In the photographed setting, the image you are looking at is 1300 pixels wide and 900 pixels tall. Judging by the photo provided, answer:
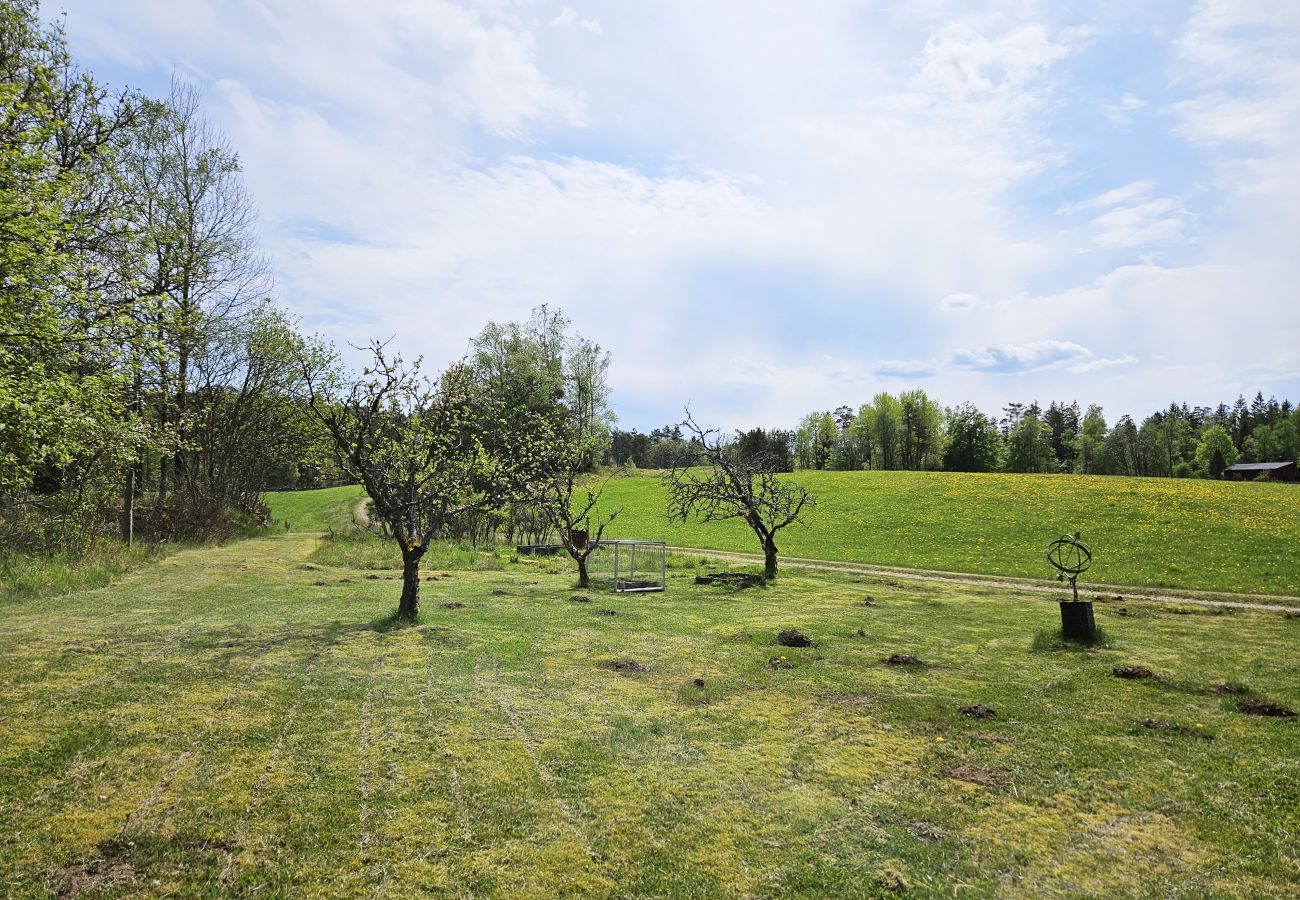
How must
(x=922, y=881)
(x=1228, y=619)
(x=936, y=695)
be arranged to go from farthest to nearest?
1. (x=1228, y=619)
2. (x=936, y=695)
3. (x=922, y=881)

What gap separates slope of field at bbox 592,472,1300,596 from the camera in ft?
79.7

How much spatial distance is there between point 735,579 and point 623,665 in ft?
38.6

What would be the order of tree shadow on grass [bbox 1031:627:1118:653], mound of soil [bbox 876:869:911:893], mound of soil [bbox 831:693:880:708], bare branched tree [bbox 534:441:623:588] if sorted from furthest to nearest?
bare branched tree [bbox 534:441:623:588] → tree shadow on grass [bbox 1031:627:1118:653] → mound of soil [bbox 831:693:880:708] → mound of soil [bbox 876:869:911:893]

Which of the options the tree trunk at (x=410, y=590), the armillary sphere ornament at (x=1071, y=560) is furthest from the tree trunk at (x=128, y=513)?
the armillary sphere ornament at (x=1071, y=560)

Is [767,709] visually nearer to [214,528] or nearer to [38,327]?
→ [38,327]

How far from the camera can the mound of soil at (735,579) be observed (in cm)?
2067

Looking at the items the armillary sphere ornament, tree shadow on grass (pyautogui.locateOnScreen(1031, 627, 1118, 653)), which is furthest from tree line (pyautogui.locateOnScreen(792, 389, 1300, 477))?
tree shadow on grass (pyautogui.locateOnScreen(1031, 627, 1118, 653))

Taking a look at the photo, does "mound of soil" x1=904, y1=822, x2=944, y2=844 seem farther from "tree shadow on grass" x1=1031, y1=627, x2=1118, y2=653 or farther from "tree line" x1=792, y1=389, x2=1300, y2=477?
"tree line" x1=792, y1=389, x2=1300, y2=477

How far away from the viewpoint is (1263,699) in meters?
8.36

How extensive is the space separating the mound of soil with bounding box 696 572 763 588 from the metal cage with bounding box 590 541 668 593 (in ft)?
4.34

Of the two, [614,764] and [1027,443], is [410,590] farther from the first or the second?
[1027,443]

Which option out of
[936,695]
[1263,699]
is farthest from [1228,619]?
[936,695]

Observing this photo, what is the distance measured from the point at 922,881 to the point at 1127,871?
5.20ft

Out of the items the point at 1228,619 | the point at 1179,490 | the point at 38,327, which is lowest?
the point at 1228,619
